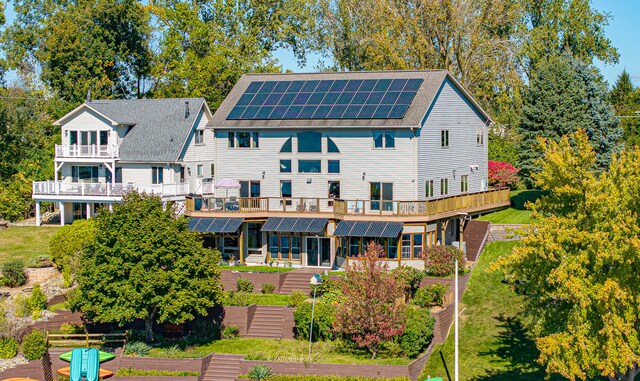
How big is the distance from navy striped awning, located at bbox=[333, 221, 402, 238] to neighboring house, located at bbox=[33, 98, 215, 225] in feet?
46.4

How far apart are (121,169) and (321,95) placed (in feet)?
50.7

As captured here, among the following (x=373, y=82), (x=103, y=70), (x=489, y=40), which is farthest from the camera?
(x=103, y=70)

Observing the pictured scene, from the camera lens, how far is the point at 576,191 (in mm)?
38312

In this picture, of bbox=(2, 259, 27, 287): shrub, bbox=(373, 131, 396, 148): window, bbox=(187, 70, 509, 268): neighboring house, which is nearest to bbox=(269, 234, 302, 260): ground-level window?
bbox=(187, 70, 509, 268): neighboring house

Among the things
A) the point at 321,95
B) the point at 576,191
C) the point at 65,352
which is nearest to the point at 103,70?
the point at 321,95

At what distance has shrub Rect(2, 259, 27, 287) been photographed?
55562 millimetres

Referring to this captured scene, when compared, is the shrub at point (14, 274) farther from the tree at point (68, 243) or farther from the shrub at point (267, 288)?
the shrub at point (267, 288)

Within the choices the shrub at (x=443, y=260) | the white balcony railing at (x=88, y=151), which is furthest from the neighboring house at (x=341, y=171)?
the white balcony railing at (x=88, y=151)

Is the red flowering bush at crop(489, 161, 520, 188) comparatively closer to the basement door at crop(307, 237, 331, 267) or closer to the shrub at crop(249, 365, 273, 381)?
the basement door at crop(307, 237, 331, 267)

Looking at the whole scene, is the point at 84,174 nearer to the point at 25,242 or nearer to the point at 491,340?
the point at 25,242

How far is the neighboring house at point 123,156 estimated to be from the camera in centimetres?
6706

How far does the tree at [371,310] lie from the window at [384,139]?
1333 cm

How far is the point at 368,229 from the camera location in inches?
2207

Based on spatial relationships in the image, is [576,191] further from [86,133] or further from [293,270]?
[86,133]
